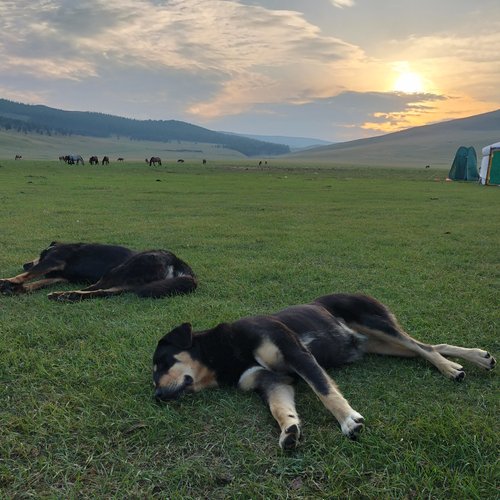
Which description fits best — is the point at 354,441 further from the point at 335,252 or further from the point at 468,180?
the point at 468,180

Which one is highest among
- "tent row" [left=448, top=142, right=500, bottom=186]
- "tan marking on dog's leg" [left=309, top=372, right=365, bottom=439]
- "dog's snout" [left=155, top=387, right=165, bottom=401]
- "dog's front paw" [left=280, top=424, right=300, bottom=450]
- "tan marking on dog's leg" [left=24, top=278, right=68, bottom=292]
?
"tent row" [left=448, top=142, right=500, bottom=186]

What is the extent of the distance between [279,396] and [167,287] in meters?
3.39

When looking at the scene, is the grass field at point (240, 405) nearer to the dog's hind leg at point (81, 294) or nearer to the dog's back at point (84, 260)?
the dog's hind leg at point (81, 294)

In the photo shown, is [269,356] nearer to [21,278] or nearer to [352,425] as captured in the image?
[352,425]

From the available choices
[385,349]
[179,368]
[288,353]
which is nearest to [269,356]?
[288,353]

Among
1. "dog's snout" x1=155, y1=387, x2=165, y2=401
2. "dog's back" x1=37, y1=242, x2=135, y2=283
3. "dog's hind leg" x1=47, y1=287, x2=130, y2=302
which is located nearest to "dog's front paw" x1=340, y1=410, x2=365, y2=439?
"dog's snout" x1=155, y1=387, x2=165, y2=401

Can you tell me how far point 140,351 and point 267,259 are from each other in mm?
4681

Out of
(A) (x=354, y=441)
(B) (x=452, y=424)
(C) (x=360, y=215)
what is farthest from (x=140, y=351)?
(C) (x=360, y=215)

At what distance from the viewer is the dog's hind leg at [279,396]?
10.2 feet

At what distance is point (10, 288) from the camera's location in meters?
6.78

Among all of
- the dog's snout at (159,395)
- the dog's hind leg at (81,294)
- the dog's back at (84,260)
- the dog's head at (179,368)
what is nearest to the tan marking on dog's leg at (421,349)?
the dog's head at (179,368)

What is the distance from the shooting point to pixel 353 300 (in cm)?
477

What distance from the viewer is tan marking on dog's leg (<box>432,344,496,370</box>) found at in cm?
417

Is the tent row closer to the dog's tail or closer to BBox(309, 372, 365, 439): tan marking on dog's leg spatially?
the dog's tail
